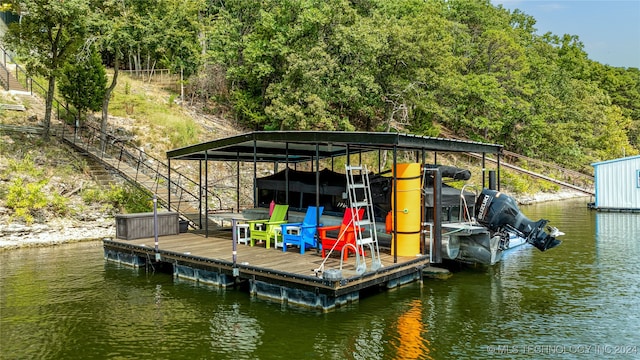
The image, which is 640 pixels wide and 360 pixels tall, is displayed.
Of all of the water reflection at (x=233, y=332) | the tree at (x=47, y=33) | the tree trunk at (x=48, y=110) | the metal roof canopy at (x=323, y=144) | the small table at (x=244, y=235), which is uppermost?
the tree at (x=47, y=33)

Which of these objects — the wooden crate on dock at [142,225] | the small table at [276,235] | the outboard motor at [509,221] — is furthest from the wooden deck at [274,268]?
the outboard motor at [509,221]

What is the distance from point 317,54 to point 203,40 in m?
9.10

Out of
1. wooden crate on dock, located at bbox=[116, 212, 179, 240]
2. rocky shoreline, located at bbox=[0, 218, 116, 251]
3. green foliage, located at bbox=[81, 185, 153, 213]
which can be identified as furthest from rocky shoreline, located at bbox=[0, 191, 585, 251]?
wooden crate on dock, located at bbox=[116, 212, 179, 240]

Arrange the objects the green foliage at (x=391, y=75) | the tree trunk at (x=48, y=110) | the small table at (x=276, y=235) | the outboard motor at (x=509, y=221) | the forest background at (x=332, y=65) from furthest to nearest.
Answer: the green foliage at (x=391, y=75)
the tree trunk at (x=48, y=110)
the forest background at (x=332, y=65)
the small table at (x=276, y=235)
the outboard motor at (x=509, y=221)

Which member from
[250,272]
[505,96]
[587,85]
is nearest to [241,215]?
[250,272]

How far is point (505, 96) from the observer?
141 feet

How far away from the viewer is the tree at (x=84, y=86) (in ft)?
83.2

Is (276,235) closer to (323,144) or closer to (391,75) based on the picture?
(323,144)

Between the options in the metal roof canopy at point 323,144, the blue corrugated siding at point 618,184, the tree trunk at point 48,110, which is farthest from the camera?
the blue corrugated siding at point 618,184

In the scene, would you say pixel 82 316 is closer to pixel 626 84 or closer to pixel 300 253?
pixel 300 253

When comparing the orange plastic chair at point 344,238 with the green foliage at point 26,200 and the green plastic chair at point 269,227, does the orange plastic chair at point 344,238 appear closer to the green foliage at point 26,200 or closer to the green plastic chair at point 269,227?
the green plastic chair at point 269,227

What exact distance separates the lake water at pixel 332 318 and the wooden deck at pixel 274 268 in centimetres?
31

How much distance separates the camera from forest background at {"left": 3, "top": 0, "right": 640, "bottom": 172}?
73.6 feet

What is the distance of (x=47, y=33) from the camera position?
22266mm
